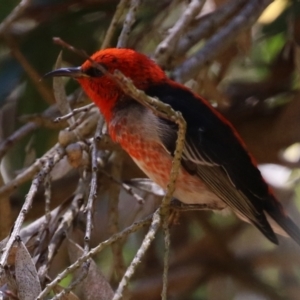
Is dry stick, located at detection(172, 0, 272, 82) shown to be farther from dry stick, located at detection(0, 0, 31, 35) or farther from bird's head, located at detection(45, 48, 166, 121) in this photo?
dry stick, located at detection(0, 0, 31, 35)

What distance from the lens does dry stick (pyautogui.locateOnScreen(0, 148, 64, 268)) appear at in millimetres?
1598

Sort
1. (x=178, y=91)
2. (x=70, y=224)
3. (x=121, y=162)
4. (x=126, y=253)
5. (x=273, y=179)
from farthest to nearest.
→ (x=126, y=253) < (x=273, y=179) < (x=121, y=162) < (x=178, y=91) < (x=70, y=224)

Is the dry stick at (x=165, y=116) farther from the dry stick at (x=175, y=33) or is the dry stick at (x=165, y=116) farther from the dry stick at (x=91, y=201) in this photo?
the dry stick at (x=175, y=33)

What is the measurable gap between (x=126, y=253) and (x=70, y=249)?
1.34m

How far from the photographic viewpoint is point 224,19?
2.74 m

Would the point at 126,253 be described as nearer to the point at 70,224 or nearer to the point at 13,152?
the point at 13,152

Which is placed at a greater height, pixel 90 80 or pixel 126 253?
pixel 90 80

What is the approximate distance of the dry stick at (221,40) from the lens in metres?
2.58

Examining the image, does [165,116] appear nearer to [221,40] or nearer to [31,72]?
[221,40]

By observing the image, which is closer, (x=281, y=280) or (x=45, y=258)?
(x=45, y=258)

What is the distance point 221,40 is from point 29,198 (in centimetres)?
113

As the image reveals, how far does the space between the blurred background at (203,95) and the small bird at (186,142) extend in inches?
6.6

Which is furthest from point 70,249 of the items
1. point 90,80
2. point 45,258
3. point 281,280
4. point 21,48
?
point 281,280

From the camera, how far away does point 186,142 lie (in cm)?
234
